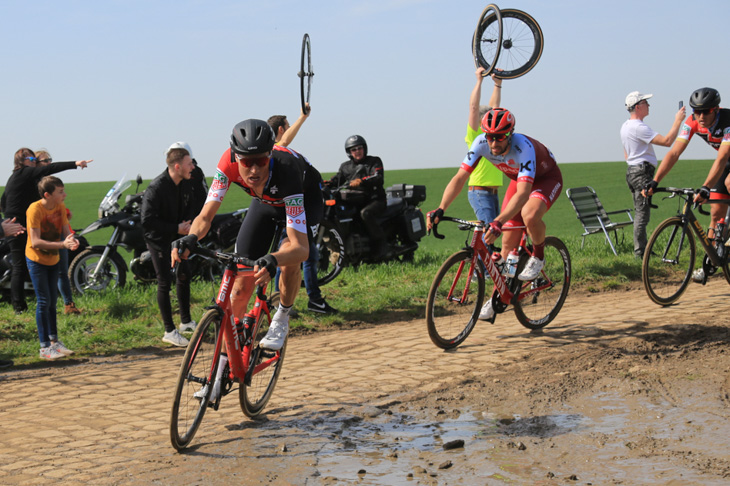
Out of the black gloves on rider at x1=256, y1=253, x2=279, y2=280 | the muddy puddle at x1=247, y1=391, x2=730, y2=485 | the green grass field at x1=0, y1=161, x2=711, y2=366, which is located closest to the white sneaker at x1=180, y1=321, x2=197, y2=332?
the green grass field at x1=0, y1=161, x2=711, y2=366

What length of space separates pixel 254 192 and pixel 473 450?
95.8 inches

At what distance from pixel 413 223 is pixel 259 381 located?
26.8ft

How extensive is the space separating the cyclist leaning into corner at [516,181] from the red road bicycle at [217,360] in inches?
98.8

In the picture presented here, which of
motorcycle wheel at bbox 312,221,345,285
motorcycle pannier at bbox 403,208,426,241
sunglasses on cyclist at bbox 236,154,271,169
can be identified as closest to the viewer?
sunglasses on cyclist at bbox 236,154,271,169

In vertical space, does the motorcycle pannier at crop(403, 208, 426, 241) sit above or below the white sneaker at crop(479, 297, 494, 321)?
above

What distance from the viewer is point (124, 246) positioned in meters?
12.1

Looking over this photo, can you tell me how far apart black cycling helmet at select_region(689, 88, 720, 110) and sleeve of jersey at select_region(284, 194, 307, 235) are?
20.2 ft

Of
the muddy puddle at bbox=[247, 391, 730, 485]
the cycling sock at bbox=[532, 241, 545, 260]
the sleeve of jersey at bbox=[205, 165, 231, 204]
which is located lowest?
the muddy puddle at bbox=[247, 391, 730, 485]

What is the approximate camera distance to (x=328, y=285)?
11938mm

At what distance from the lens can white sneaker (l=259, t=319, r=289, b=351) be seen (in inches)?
238

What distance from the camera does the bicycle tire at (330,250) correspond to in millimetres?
12055

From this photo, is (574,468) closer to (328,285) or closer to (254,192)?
(254,192)

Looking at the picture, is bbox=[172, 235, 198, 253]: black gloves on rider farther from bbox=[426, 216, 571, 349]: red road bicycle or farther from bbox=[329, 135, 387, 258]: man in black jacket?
bbox=[329, 135, 387, 258]: man in black jacket

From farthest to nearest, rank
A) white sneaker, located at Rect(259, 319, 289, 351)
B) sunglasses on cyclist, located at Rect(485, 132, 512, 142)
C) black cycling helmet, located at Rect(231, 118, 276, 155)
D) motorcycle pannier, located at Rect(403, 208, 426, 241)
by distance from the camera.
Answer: motorcycle pannier, located at Rect(403, 208, 426, 241)
sunglasses on cyclist, located at Rect(485, 132, 512, 142)
white sneaker, located at Rect(259, 319, 289, 351)
black cycling helmet, located at Rect(231, 118, 276, 155)
